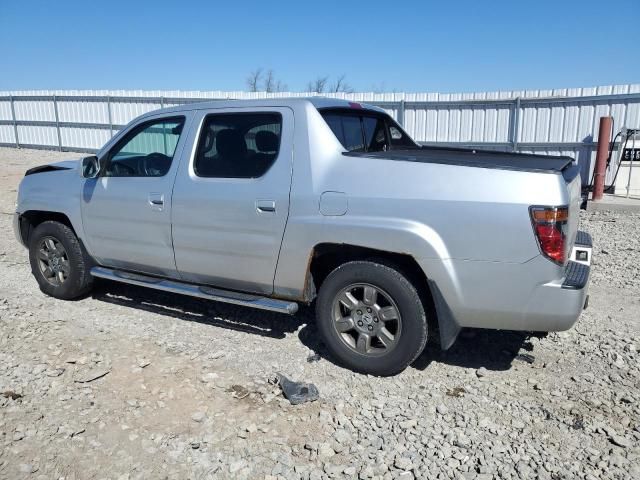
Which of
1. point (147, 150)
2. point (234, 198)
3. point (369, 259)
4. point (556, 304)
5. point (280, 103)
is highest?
point (280, 103)

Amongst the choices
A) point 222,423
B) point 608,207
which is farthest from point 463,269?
point 608,207

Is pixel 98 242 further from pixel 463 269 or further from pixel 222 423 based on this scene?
pixel 463 269

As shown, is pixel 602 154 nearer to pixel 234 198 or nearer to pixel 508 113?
pixel 508 113

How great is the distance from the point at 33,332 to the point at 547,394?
4.05 meters

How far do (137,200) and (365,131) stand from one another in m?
2.02

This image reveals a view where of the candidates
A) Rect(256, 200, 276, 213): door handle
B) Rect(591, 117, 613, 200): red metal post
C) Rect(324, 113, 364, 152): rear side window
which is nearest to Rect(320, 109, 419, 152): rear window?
Rect(324, 113, 364, 152): rear side window

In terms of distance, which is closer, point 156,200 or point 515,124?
point 156,200

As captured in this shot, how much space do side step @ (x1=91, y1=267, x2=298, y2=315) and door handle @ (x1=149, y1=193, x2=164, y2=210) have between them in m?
0.67

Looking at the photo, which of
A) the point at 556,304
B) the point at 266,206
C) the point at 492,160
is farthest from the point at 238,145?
the point at 556,304

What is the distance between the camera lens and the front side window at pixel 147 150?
14.7 feet

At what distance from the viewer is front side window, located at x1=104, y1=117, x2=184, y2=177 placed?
449 cm

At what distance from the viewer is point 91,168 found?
480 centimetres

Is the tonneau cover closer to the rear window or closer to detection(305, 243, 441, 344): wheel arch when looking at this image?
the rear window

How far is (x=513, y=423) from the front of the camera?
3186mm
